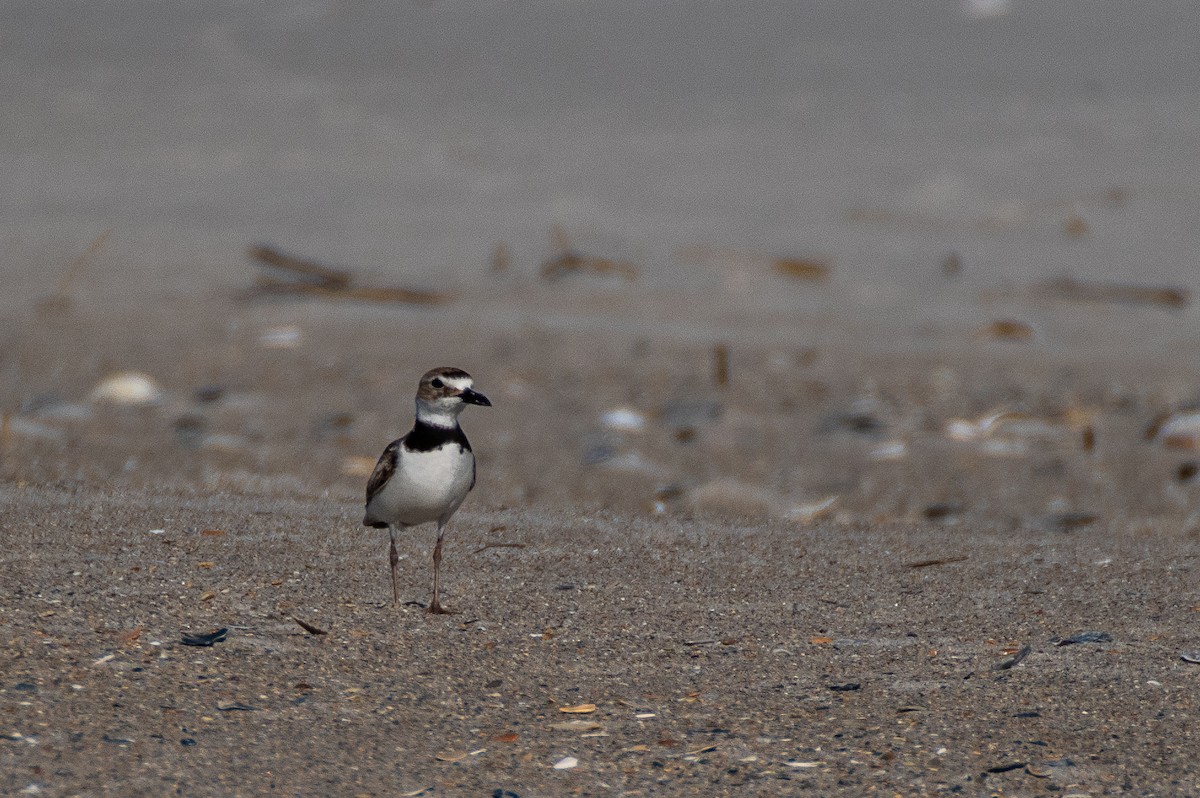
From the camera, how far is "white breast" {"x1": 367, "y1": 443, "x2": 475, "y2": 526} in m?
3.53

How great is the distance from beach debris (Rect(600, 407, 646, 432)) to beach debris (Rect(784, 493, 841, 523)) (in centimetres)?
108

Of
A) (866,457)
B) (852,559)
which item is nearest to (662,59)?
(866,457)

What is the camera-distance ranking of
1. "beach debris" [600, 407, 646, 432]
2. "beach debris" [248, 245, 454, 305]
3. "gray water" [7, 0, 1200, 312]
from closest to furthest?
"beach debris" [600, 407, 646, 432] < "beach debris" [248, 245, 454, 305] < "gray water" [7, 0, 1200, 312]

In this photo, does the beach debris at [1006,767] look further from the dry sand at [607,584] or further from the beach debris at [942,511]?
the beach debris at [942,511]

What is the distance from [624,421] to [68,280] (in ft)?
11.9

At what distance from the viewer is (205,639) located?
10.3 feet

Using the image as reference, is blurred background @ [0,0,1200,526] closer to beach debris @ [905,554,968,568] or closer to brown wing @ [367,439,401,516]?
beach debris @ [905,554,968,568]

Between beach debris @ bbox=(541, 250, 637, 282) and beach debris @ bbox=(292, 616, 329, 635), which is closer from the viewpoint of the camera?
beach debris @ bbox=(292, 616, 329, 635)

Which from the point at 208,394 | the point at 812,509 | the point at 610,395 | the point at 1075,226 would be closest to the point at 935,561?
the point at 812,509

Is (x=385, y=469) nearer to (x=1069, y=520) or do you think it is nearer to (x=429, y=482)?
(x=429, y=482)

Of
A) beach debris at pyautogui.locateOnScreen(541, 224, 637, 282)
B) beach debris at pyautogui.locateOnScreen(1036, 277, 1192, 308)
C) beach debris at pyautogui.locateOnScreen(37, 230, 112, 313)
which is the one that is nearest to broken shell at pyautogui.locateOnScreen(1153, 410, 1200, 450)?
beach debris at pyautogui.locateOnScreen(1036, 277, 1192, 308)

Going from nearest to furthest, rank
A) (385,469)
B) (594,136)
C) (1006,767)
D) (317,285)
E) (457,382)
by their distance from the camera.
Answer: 1. (1006,767)
2. (457,382)
3. (385,469)
4. (317,285)
5. (594,136)

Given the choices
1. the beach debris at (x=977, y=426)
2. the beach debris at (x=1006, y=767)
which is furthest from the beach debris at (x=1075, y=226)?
the beach debris at (x=1006, y=767)

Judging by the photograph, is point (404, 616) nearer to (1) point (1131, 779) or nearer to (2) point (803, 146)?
(1) point (1131, 779)
